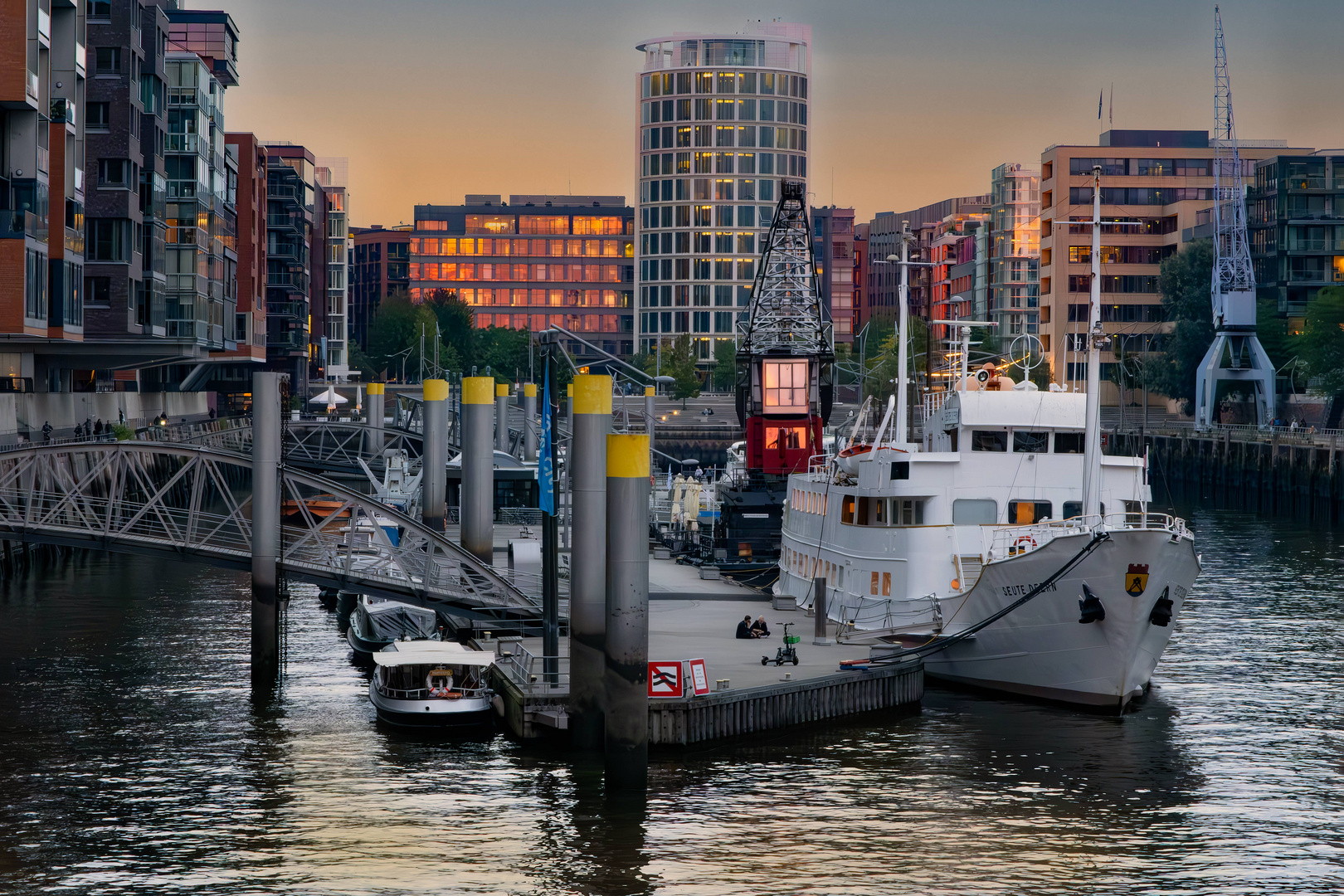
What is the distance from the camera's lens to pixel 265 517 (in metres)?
43.9

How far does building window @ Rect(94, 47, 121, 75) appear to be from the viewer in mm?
93500

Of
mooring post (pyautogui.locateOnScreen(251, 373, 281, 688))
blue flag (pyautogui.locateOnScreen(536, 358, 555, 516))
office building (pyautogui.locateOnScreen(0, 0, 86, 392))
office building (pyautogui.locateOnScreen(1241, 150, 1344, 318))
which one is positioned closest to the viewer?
blue flag (pyautogui.locateOnScreen(536, 358, 555, 516))

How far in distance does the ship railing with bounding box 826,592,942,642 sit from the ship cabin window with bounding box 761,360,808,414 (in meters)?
47.8

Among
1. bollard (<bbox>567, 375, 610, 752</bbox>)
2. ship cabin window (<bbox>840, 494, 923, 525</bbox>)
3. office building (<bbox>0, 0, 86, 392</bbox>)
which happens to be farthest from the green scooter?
office building (<bbox>0, 0, 86, 392</bbox>)

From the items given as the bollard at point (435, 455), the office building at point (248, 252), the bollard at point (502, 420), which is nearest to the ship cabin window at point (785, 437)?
the bollard at point (502, 420)

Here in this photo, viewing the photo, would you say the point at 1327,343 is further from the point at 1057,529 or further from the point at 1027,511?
the point at 1057,529

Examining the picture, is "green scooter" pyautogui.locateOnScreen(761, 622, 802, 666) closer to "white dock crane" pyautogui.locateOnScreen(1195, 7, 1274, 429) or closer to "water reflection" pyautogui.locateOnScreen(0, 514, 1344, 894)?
"water reflection" pyautogui.locateOnScreen(0, 514, 1344, 894)

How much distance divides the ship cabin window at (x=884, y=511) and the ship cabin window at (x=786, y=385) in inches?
1820

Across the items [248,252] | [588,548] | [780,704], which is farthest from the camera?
[248,252]

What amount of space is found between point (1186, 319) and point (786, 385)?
269ft

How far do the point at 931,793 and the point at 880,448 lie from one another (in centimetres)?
1500

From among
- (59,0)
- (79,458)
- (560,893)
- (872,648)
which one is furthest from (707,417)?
(560,893)

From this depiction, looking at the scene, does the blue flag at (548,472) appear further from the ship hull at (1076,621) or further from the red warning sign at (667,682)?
the ship hull at (1076,621)

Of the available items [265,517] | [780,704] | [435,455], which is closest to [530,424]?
[435,455]
